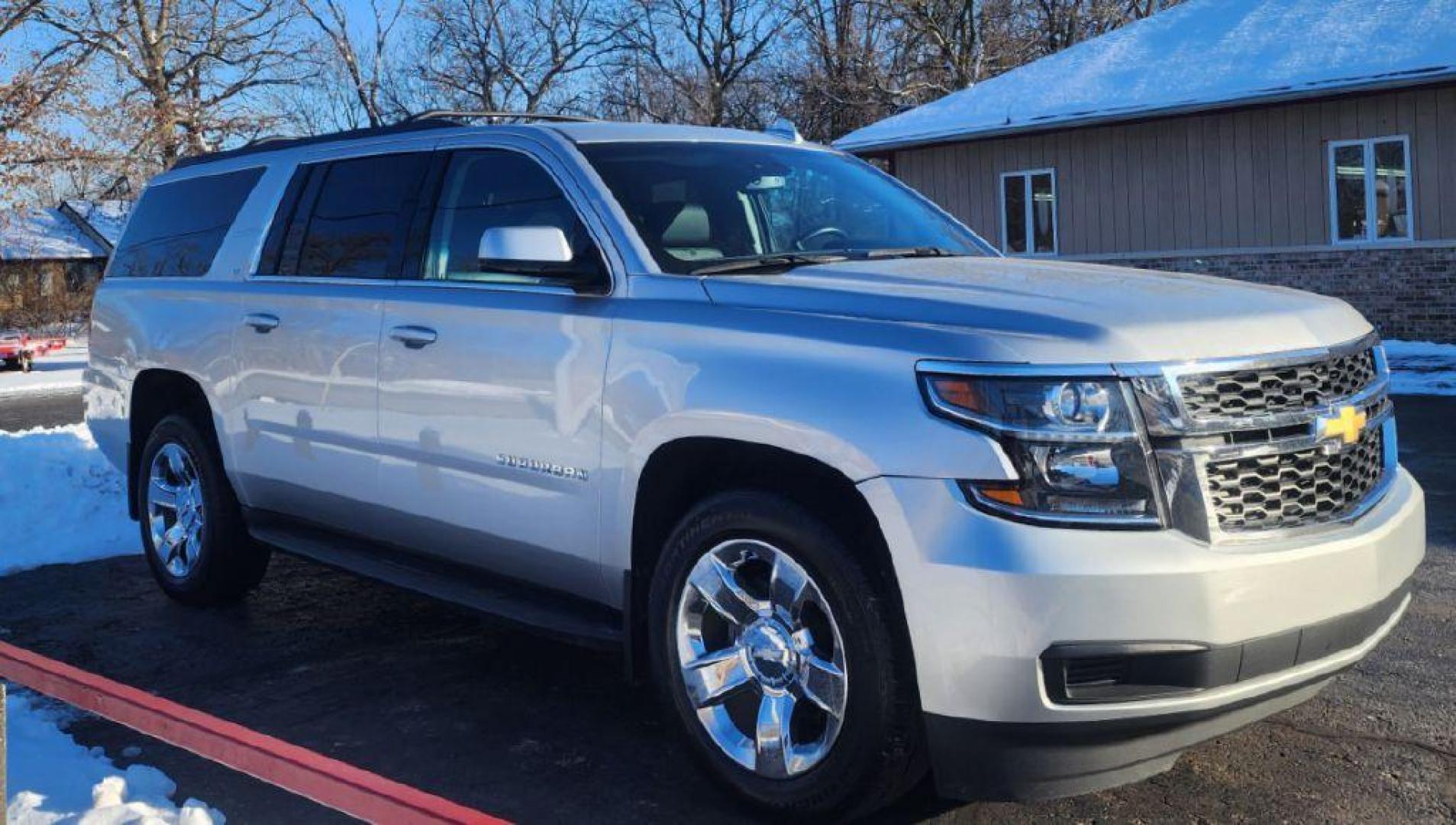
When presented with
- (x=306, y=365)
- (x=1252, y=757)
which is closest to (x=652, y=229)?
(x=306, y=365)

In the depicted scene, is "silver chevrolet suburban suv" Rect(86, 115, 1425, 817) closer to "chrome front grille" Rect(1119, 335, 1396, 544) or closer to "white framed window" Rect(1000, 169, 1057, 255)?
"chrome front grille" Rect(1119, 335, 1396, 544)

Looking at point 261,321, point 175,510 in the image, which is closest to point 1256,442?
point 261,321

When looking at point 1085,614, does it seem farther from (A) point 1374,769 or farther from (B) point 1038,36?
(B) point 1038,36

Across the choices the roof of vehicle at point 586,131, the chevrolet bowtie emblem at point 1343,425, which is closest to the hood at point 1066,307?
the chevrolet bowtie emblem at point 1343,425

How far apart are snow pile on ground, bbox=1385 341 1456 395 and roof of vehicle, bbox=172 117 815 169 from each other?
9509mm

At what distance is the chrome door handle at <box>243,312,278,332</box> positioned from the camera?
18.2ft

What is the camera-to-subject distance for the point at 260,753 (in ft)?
10.1

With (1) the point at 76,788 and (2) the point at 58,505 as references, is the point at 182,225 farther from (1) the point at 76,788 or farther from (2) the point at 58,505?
(1) the point at 76,788

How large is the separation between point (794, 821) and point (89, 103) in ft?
113

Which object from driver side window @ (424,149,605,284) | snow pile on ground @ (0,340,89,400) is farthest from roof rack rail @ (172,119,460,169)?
snow pile on ground @ (0,340,89,400)

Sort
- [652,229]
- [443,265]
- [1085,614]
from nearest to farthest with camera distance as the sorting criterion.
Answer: [1085,614] → [652,229] → [443,265]

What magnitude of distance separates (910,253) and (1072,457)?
1.68 m

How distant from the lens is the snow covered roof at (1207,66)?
17922 mm

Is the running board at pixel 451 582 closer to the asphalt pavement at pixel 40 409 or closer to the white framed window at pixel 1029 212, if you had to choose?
the asphalt pavement at pixel 40 409
